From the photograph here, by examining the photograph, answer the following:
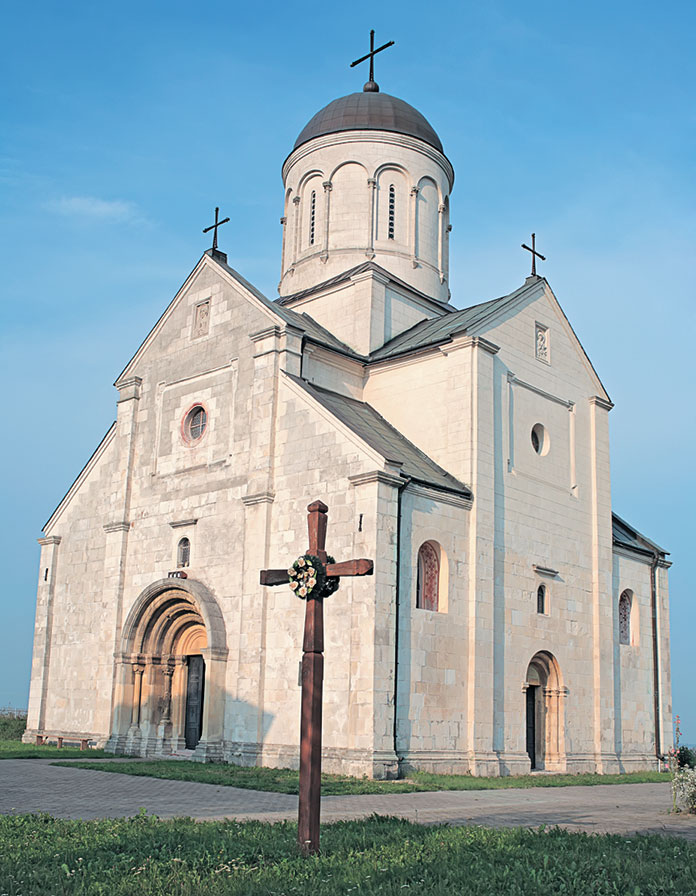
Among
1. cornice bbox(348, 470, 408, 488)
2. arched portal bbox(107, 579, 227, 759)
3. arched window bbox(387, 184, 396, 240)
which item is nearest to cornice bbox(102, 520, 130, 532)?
arched portal bbox(107, 579, 227, 759)

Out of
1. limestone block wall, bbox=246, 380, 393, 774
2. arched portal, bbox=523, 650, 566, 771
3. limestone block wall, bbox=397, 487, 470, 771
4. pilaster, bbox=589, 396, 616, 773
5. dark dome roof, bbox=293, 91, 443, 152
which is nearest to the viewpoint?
limestone block wall, bbox=246, 380, 393, 774

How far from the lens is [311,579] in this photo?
923cm

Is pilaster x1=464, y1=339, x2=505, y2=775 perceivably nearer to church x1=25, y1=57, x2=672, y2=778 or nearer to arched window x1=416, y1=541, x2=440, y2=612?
church x1=25, y1=57, x2=672, y2=778

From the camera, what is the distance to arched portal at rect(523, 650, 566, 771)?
23453 mm

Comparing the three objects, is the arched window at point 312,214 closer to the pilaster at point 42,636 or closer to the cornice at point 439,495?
the cornice at point 439,495

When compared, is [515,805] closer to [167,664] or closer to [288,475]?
[288,475]

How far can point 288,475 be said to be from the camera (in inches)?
862

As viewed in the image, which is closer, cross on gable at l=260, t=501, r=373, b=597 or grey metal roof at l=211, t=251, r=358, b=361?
cross on gable at l=260, t=501, r=373, b=597

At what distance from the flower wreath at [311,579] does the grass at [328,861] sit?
240 cm

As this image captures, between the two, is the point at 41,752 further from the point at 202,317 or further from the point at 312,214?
the point at 312,214

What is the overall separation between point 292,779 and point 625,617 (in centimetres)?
1406

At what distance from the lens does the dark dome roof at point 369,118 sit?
29487 mm

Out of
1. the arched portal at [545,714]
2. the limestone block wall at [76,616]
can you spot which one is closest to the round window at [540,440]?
the arched portal at [545,714]

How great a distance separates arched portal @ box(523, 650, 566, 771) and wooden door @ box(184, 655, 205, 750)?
837cm
